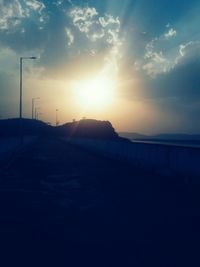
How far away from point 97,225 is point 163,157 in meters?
15.7

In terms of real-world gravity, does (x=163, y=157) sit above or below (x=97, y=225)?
above

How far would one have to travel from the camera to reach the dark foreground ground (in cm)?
795

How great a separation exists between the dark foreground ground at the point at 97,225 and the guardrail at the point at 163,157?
204cm

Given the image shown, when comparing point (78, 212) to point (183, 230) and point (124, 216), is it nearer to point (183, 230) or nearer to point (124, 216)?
point (124, 216)

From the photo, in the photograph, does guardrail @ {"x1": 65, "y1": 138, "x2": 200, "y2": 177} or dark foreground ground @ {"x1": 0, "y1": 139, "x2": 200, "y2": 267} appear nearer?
dark foreground ground @ {"x1": 0, "y1": 139, "x2": 200, "y2": 267}

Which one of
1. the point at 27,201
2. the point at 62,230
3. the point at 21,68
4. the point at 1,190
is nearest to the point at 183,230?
the point at 62,230

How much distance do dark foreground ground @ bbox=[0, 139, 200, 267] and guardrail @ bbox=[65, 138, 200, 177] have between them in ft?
6.70

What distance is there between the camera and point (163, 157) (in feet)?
85.6

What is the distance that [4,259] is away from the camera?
768 cm

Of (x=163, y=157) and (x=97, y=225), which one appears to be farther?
(x=163, y=157)

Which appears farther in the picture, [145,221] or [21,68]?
[21,68]

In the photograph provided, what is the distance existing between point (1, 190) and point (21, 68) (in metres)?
53.0

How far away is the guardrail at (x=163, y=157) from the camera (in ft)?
70.8

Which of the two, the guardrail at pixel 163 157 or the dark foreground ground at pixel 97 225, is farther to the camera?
the guardrail at pixel 163 157
